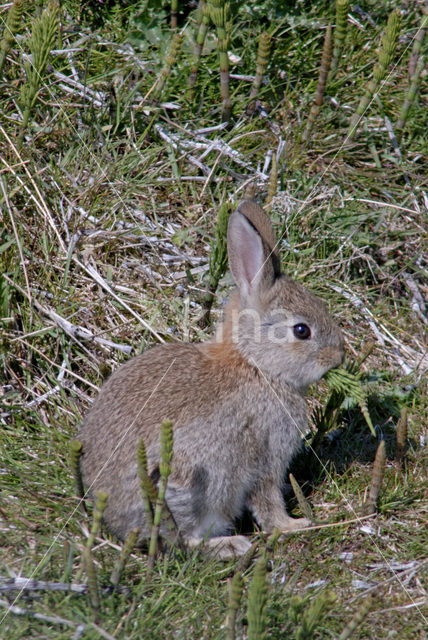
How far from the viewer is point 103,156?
516 cm

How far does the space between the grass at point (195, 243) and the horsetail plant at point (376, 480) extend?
0.27 feet

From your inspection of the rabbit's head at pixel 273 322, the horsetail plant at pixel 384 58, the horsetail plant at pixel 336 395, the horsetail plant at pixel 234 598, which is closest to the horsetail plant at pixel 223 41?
the horsetail plant at pixel 384 58

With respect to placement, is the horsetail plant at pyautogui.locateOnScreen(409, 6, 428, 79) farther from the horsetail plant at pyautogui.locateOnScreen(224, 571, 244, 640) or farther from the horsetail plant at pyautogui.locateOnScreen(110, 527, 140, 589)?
the horsetail plant at pyautogui.locateOnScreen(224, 571, 244, 640)

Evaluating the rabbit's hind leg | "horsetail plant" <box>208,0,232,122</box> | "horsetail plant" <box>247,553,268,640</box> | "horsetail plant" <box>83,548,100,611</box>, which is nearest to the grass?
the rabbit's hind leg

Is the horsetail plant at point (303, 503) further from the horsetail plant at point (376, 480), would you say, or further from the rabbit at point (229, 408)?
the horsetail plant at point (376, 480)

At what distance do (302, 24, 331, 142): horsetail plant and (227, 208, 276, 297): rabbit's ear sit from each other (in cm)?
152

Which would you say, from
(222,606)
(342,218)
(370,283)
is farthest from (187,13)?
(222,606)

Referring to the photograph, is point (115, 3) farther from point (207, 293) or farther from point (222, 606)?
point (222, 606)

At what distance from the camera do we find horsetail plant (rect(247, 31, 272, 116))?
5090 mm

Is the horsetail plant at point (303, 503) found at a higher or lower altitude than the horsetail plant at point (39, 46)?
lower

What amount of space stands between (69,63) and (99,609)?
3.77m

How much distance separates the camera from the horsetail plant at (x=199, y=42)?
5.14 m

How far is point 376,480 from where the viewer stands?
384 centimetres

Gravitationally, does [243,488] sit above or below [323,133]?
below
